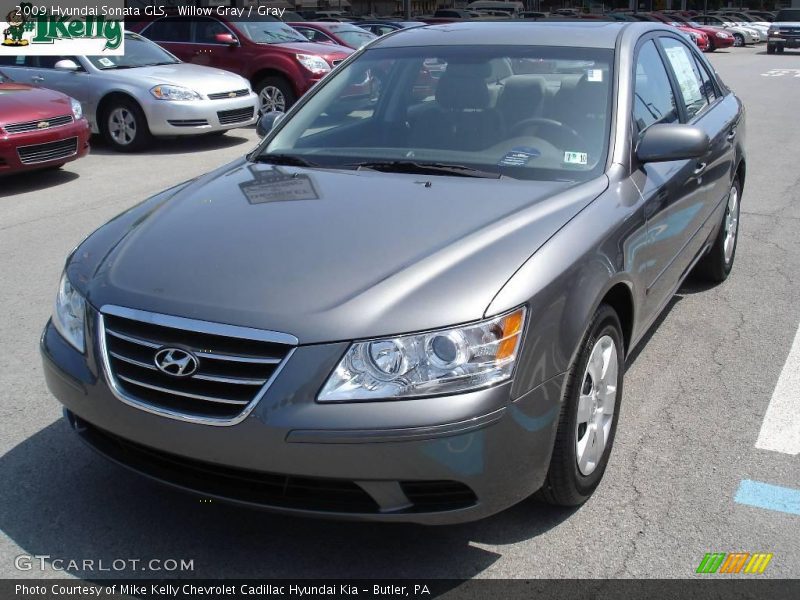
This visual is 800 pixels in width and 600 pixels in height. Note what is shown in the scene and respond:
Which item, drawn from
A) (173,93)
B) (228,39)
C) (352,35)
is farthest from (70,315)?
(352,35)

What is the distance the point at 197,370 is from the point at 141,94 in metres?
9.31

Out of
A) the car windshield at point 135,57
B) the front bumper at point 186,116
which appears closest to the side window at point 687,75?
the front bumper at point 186,116

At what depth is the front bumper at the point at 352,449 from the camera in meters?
2.57

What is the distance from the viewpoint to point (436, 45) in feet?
14.8

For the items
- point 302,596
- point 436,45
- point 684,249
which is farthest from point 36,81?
point 302,596

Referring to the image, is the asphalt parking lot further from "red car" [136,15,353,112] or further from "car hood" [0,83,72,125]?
"red car" [136,15,353,112]

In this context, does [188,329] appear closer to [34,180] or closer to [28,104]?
[28,104]

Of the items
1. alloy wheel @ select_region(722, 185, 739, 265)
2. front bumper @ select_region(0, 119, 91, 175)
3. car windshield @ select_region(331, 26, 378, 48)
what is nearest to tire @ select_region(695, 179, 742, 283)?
alloy wheel @ select_region(722, 185, 739, 265)

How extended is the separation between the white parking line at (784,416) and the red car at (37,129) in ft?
23.7

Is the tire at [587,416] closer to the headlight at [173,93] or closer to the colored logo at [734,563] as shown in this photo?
the colored logo at [734,563]

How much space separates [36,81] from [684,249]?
9920 millimetres

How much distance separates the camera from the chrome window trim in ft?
8.63

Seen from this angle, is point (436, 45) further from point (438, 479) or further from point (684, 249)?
point (438, 479)

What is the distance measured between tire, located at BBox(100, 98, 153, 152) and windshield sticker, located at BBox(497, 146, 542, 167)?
8.38 meters
